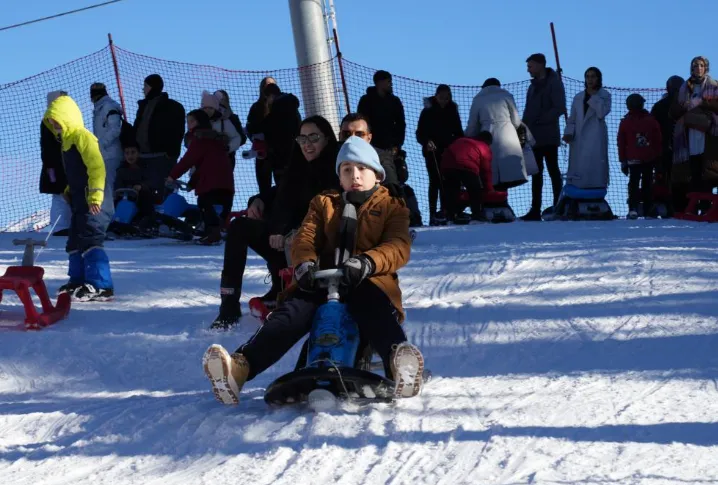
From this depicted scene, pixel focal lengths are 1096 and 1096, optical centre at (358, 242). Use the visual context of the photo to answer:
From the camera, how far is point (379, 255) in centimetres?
478

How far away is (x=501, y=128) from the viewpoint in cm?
1259

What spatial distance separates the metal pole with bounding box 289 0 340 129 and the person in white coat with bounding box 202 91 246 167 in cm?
175

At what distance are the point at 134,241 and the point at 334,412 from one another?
7789 millimetres

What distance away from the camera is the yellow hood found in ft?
25.3

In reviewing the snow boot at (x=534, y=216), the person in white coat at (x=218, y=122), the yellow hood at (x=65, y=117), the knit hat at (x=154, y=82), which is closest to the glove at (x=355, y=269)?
the yellow hood at (x=65, y=117)

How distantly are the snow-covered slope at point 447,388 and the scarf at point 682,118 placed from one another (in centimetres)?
292

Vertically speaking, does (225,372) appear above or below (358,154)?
below

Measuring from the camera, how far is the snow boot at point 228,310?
6.56 meters

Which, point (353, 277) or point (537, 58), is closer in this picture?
point (353, 277)

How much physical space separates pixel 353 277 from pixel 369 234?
459mm

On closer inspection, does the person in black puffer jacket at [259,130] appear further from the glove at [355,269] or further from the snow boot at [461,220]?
the glove at [355,269]

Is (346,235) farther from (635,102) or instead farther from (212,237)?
(635,102)

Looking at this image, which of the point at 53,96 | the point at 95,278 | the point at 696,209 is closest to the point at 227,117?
the point at 53,96

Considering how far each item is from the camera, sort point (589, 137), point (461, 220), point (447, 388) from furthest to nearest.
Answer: point (589, 137), point (461, 220), point (447, 388)
